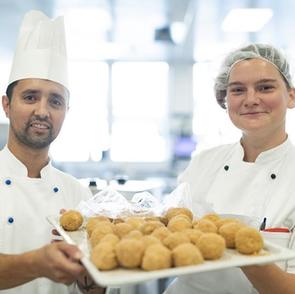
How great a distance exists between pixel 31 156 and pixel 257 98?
822 millimetres

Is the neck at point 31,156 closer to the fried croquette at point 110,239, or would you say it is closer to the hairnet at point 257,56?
the fried croquette at point 110,239

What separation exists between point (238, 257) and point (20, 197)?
81 centimetres

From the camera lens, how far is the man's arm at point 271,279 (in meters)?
1.00

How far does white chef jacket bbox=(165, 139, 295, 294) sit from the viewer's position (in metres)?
1.24

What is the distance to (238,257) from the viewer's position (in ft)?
2.79

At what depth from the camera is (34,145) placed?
1.34 metres

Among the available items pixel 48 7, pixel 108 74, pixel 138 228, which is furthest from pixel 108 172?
pixel 138 228

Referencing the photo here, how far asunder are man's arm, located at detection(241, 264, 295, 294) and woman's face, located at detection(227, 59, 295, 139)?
0.48 meters

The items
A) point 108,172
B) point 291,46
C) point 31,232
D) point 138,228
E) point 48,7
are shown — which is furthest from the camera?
point 108,172

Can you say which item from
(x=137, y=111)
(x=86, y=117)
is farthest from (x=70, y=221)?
(x=137, y=111)

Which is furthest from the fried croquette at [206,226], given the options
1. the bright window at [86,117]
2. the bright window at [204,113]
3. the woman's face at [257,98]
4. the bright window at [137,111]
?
the bright window at [137,111]

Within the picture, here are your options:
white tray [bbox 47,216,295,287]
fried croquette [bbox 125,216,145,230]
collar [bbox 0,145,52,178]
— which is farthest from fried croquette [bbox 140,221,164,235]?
collar [bbox 0,145,52,178]

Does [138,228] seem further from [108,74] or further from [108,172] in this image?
[108,74]

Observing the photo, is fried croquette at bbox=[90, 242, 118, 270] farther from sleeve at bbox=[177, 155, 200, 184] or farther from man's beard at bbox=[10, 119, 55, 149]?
sleeve at bbox=[177, 155, 200, 184]
